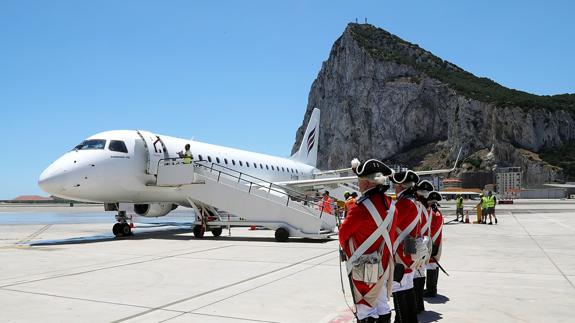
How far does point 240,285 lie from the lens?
768cm

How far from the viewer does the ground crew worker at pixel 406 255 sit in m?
4.74

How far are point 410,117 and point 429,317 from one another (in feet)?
507

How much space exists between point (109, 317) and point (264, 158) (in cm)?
2168

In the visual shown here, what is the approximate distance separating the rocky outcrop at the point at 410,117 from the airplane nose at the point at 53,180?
136 metres

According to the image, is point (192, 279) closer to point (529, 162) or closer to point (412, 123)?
point (529, 162)

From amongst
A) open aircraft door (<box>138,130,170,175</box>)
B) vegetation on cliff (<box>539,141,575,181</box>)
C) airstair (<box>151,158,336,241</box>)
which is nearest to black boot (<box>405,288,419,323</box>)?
airstair (<box>151,158,336,241</box>)

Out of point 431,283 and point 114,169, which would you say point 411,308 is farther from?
point 114,169

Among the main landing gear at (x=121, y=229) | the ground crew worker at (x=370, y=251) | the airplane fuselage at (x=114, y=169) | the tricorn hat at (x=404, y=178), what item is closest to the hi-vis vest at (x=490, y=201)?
the airplane fuselage at (x=114, y=169)

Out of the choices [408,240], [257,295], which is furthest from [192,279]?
[408,240]

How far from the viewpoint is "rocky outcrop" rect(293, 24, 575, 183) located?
14238 cm

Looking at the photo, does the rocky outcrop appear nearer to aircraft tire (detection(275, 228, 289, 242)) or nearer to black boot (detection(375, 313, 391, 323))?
aircraft tire (detection(275, 228, 289, 242))

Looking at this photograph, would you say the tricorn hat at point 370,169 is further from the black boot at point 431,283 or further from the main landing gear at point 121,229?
the main landing gear at point 121,229

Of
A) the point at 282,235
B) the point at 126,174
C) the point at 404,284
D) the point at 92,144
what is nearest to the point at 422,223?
the point at 404,284

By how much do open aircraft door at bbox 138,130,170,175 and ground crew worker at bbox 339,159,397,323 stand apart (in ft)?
47.8
